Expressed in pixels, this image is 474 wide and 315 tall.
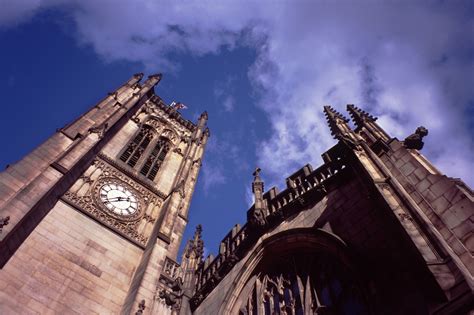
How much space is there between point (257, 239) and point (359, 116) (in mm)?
4760

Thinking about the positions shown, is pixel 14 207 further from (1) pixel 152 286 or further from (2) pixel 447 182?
(2) pixel 447 182

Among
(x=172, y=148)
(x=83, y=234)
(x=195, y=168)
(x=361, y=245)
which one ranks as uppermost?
(x=172, y=148)

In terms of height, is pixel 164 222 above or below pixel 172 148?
below

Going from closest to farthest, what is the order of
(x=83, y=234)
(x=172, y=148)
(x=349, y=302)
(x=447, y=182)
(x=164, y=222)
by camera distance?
(x=447, y=182), (x=349, y=302), (x=83, y=234), (x=164, y=222), (x=172, y=148)

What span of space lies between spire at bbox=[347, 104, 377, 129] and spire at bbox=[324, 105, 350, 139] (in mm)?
276

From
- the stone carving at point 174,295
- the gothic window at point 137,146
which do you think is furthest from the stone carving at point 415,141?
the gothic window at point 137,146

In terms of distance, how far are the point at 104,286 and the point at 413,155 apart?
10.4 meters

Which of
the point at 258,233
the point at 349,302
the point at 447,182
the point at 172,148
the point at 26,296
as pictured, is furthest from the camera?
the point at 172,148

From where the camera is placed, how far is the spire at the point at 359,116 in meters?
10.3

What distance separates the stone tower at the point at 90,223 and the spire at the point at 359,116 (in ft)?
27.0

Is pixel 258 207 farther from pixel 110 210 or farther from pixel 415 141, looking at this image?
pixel 110 210

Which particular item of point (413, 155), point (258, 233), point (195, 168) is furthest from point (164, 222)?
point (413, 155)

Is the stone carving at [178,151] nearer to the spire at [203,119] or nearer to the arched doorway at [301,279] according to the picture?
the spire at [203,119]

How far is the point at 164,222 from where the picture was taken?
1527cm
